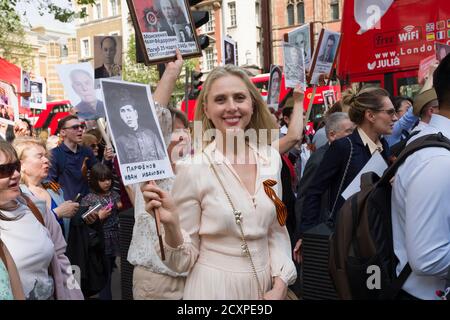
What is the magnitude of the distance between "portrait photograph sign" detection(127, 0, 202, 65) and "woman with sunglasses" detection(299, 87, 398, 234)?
4.21ft

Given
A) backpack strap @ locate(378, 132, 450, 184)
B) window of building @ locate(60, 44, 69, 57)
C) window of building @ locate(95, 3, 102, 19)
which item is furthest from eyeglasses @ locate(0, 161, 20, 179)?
window of building @ locate(60, 44, 69, 57)

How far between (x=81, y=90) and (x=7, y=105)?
173 centimetres

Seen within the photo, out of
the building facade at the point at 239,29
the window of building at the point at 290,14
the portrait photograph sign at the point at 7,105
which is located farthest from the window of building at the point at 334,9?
the portrait photograph sign at the point at 7,105

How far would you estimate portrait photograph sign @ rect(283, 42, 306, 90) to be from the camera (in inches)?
227

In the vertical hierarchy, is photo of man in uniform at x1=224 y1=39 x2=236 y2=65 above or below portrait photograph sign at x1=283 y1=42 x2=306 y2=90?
above

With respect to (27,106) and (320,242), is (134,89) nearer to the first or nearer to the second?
(320,242)

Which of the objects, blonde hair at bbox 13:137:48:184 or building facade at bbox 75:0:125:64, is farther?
building facade at bbox 75:0:125:64

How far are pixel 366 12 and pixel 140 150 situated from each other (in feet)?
23.2

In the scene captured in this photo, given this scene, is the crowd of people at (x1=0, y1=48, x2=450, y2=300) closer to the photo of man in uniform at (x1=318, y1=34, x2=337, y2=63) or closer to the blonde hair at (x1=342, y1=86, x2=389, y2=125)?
the blonde hair at (x1=342, y1=86, x2=389, y2=125)

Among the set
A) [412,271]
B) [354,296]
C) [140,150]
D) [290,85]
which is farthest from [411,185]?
[290,85]

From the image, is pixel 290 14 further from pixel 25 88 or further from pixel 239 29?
pixel 25 88

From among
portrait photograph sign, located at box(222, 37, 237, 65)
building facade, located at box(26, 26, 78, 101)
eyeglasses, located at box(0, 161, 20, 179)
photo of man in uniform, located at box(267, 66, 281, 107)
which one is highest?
building facade, located at box(26, 26, 78, 101)

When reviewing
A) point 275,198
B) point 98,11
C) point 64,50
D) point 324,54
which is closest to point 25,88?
point 324,54

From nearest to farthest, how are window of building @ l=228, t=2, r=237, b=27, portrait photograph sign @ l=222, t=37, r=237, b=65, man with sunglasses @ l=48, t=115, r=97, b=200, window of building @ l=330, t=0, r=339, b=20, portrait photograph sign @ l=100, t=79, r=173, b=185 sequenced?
portrait photograph sign @ l=100, t=79, r=173, b=185 → man with sunglasses @ l=48, t=115, r=97, b=200 → portrait photograph sign @ l=222, t=37, r=237, b=65 → window of building @ l=330, t=0, r=339, b=20 → window of building @ l=228, t=2, r=237, b=27
